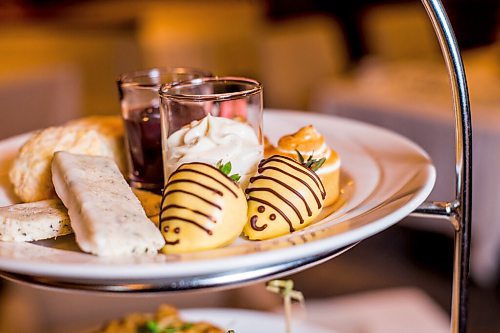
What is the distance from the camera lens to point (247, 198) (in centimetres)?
54

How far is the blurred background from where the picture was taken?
4.64ft

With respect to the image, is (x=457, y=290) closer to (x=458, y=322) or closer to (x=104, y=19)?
(x=458, y=322)

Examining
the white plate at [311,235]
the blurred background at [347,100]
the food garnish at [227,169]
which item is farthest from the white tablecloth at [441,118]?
the food garnish at [227,169]

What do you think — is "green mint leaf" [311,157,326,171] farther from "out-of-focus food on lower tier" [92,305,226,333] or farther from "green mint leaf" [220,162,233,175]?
"out-of-focus food on lower tier" [92,305,226,333]

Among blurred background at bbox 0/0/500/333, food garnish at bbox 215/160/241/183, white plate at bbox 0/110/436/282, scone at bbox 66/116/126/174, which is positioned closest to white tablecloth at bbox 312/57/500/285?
blurred background at bbox 0/0/500/333

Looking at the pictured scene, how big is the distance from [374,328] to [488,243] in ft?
3.26

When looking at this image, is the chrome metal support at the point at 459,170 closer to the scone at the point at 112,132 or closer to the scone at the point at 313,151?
the scone at the point at 313,151

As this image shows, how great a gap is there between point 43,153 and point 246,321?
28 centimetres

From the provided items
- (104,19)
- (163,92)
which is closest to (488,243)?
(163,92)

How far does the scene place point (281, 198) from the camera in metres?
0.53

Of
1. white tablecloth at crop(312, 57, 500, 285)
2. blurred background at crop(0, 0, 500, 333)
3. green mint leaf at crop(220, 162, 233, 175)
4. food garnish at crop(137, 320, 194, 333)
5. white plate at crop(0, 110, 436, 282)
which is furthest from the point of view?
white tablecloth at crop(312, 57, 500, 285)

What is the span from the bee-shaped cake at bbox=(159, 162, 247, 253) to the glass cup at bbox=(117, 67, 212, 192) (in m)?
0.17

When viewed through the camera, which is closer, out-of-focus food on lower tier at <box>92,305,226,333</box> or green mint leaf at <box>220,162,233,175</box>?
green mint leaf at <box>220,162,233,175</box>

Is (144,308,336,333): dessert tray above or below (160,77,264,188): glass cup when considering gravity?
below
